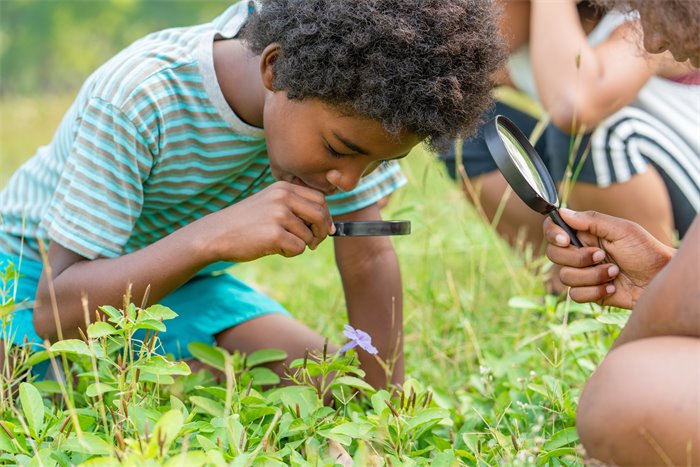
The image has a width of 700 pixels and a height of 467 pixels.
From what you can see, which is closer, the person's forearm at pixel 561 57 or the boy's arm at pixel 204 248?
the boy's arm at pixel 204 248

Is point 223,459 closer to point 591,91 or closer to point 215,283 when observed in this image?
point 215,283

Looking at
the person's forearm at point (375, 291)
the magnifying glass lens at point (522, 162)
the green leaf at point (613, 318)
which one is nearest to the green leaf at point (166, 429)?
the magnifying glass lens at point (522, 162)

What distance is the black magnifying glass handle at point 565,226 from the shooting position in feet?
5.25

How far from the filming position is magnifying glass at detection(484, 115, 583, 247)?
1490 millimetres

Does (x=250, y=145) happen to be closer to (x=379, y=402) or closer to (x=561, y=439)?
(x=379, y=402)

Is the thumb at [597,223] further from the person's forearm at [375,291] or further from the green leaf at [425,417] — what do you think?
the person's forearm at [375,291]

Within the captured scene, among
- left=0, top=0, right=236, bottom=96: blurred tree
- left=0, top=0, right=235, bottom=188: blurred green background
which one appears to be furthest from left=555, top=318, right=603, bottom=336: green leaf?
left=0, top=0, right=236, bottom=96: blurred tree

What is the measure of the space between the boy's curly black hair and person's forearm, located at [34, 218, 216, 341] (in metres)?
0.35

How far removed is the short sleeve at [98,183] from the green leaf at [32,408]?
39cm

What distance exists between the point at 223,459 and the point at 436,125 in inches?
27.8

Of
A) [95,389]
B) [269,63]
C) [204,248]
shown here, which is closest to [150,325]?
[95,389]

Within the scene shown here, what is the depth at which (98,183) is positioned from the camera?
1757 millimetres

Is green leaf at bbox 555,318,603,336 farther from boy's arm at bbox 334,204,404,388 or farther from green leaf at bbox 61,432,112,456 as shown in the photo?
green leaf at bbox 61,432,112,456

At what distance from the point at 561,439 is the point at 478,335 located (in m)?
0.88
